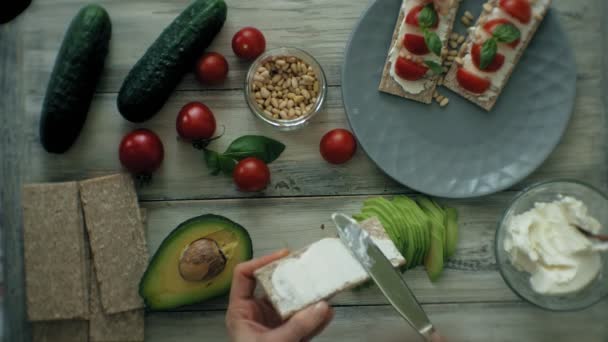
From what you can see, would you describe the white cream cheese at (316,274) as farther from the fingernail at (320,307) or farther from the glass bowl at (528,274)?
the glass bowl at (528,274)

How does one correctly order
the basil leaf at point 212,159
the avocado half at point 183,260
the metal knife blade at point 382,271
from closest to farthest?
the metal knife blade at point 382,271
the avocado half at point 183,260
the basil leaf at point 212,159

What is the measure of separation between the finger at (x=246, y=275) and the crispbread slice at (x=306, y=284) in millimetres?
23

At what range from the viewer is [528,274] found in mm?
1562

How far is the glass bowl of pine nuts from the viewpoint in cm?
165

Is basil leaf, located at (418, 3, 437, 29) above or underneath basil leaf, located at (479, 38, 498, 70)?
above

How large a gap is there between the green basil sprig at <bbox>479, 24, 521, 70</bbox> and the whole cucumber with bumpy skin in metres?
0.70

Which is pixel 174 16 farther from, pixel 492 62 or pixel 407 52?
pixel 492 62

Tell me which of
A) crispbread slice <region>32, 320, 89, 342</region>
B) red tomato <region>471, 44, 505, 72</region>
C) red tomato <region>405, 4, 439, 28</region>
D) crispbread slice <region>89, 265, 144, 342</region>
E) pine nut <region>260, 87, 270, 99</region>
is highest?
red tomato <region>405, 4, 439, 28</region>

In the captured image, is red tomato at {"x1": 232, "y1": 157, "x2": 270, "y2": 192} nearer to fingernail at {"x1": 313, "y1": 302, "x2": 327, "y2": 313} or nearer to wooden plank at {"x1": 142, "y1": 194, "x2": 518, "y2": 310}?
wooden plank at {"x1": 142, "y1": 194, "x2": 518, "y2": 310}

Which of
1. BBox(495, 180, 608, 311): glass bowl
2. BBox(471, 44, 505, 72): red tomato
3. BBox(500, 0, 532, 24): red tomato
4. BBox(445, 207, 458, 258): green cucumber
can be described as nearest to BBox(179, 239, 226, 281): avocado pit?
BBox(445, 207, 458, 258): green cucumber

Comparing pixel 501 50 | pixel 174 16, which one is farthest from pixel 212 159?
pixel 501 50

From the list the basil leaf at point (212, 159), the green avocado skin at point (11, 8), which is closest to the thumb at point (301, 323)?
the basil leaf at point (212, 159)

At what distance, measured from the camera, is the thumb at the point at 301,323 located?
134cm

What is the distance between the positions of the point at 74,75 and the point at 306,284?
32.7 inches
